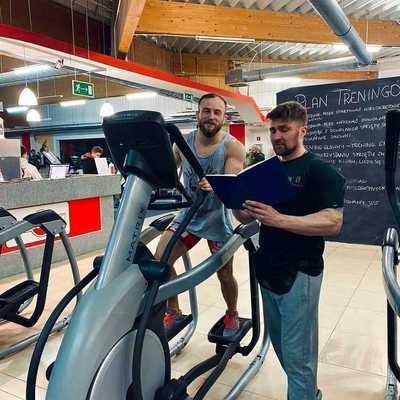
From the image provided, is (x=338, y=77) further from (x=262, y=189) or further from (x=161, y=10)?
(x=262, y=189)

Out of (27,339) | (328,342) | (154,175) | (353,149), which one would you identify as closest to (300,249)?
(154,175)

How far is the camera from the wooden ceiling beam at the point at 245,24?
5.38 metres

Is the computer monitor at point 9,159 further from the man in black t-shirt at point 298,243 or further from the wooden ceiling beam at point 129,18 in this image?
the man in black t-shirt at point 298,243

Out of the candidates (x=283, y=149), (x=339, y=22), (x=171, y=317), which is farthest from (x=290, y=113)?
(x=339, y=22)

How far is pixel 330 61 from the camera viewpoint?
7348 millimetres

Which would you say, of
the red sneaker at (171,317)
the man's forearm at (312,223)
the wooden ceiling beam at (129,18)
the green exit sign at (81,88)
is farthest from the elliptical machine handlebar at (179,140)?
the green exit sign at (81,88)

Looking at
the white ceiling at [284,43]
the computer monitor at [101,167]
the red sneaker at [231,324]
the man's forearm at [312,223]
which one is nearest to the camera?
the man's forearm at [312,223]

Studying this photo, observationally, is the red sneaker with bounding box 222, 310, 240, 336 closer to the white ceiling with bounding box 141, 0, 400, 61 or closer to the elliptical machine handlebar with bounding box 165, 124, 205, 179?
the elliptical machine handlebar with bounding box 165, 124, 205, 179

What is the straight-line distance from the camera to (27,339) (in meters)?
2.76

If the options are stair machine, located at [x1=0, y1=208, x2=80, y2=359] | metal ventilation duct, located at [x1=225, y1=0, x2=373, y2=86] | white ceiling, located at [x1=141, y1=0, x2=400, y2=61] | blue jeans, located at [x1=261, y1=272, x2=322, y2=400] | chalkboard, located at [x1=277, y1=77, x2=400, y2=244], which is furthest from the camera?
white ceiling, located at [x1=141, y1=0, x2=400, y2=61]

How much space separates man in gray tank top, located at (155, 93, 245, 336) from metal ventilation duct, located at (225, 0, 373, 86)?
2.32 m

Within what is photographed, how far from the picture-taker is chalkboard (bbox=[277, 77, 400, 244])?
4.18 meters

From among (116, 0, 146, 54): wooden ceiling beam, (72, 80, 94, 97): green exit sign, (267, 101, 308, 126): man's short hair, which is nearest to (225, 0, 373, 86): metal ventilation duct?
(116, 0, 146, 54): wooden ceiling beam

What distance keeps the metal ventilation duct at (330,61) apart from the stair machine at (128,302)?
3.15 metres
